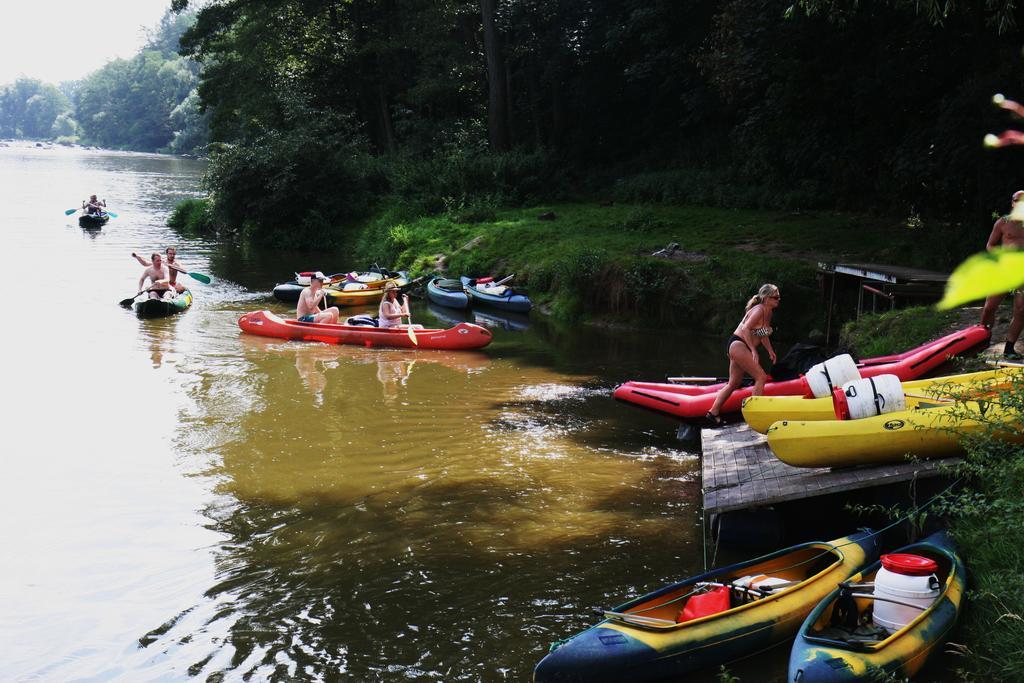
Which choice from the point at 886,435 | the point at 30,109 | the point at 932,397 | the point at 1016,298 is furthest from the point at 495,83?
the point at 30,109

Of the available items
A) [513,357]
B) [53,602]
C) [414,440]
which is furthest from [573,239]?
[53,602]

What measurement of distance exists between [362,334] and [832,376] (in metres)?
8.97

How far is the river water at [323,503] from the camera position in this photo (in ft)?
20.6

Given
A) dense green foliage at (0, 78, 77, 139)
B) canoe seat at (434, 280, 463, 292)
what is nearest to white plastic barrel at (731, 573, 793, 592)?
canoe seat at (434, 280, 463, 292)

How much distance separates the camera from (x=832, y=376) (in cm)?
859

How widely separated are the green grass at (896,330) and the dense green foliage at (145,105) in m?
86.1

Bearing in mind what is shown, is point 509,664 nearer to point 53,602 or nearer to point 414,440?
point 53,602

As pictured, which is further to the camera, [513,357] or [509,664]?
[513,357]

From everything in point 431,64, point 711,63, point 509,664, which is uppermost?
point 431,64

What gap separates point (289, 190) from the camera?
29094 millimetres

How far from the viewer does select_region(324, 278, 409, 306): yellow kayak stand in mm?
19828

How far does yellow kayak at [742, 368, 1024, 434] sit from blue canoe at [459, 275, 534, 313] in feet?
34.1

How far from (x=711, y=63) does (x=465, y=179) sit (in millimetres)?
9570

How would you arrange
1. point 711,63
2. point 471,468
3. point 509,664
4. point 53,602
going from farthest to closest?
point 711,63 < point 471,468 < point 53,602 < point 509,664
